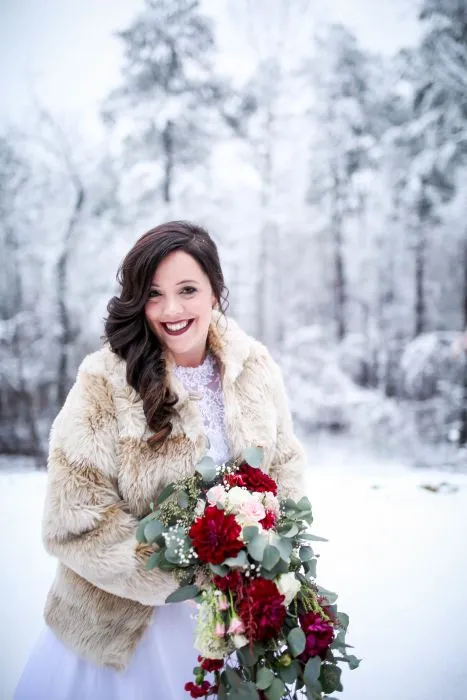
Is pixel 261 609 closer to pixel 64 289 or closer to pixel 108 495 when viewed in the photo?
pixel 108 495

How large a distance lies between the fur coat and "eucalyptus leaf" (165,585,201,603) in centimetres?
13

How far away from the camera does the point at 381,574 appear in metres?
2.52

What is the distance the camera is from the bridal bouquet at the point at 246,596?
990mm

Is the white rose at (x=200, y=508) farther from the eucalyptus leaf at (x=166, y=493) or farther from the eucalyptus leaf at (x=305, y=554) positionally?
the eucalyptus leaf at (x=305, y=554)

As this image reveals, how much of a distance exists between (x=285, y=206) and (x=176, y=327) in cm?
277

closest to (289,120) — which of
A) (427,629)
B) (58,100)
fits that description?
A: (58,100)

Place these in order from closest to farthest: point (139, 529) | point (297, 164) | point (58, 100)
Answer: point (139, 529)
point (58, 100)
point (297, 164)

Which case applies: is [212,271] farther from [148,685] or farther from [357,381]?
[357,381]

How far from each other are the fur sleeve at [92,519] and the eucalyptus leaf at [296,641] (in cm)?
35

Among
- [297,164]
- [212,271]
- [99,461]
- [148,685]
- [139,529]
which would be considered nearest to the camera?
[139,529]

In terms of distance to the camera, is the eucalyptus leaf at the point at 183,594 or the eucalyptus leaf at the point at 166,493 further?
the eucalyptus leaf at the point at 166,493

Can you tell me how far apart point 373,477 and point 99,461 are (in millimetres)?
2887

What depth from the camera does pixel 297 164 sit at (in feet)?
Answer: 12.4

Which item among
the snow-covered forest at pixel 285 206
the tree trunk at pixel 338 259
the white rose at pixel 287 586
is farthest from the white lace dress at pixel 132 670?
the tree trunk at pixel 338 259
